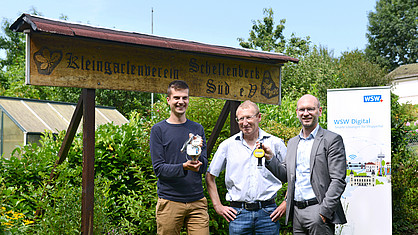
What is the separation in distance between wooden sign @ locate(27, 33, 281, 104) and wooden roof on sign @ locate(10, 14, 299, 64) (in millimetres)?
115

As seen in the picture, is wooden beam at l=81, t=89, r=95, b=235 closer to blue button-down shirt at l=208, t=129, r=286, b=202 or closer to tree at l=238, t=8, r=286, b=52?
blue button-down shirt at l=208, t=129, r=286, b=202

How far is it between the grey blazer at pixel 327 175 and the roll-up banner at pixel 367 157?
372cm

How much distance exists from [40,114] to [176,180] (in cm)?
1450

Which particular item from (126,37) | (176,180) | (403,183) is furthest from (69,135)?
(403,183)

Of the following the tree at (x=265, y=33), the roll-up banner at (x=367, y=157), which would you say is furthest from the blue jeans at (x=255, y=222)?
the tree at (x=265, y=33)

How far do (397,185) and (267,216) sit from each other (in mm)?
5525

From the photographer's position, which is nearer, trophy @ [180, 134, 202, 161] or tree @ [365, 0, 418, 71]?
trophy @ [180, 134, 202, 161]

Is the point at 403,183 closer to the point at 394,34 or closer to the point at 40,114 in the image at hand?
the point at 40,114

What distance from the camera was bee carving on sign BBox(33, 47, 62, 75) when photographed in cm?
471

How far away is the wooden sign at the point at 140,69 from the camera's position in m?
4.79

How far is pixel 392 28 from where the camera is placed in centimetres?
4703

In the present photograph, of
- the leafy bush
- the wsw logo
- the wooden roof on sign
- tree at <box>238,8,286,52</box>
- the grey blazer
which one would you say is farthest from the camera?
tree at <box>238,8,286,52</box>

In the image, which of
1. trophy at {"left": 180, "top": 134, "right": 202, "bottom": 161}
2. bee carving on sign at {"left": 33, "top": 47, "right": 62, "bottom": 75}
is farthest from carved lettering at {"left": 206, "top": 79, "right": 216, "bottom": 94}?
trophy at {"left": 180, "top": 134, "right": 202, "bottom": 161}

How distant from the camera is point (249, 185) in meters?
4.10
